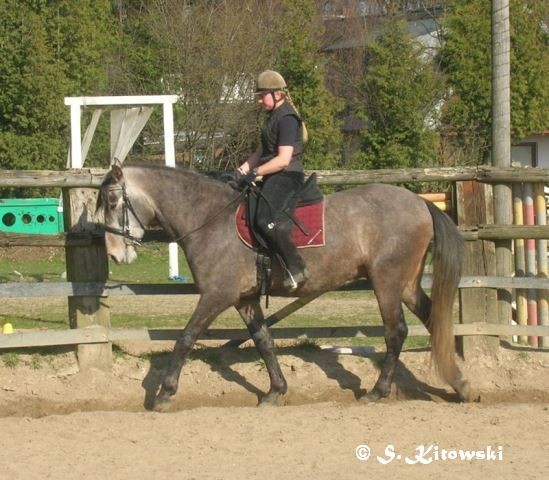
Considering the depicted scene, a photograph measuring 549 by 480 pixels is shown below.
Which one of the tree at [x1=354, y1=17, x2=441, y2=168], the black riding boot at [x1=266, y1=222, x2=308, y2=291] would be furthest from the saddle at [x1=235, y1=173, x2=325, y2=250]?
the tree at [x1=354, y1=17, x2=441, y2=168]

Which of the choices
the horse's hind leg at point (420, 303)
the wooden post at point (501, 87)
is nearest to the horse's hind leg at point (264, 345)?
the horse's hind leg at point (420, 303)

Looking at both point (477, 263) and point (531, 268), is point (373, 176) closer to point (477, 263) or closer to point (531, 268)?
point (477, 263)

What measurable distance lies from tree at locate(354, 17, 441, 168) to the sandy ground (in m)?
16.7

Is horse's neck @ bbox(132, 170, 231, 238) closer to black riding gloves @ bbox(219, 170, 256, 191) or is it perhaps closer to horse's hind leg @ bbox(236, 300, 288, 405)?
black riding gloves @ bbox(219, 170, 256, 191)

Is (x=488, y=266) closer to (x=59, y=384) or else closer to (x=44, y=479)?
(x=59, y=384)

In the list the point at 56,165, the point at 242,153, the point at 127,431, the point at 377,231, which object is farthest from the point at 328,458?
the point at 242,153

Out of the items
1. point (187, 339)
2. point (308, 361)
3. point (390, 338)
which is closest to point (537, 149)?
point (308, 361)

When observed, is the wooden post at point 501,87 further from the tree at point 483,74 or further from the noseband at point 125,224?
the tree at point 483,74

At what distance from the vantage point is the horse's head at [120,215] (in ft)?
24.8

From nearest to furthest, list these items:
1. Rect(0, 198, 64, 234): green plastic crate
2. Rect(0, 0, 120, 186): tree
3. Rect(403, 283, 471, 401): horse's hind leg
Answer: Rect(403, 283, 471, 401): horse's hind leg, Rect(0, 198, 64, 234): green plastic crate, Rect(0, 0, 120, 186): tree

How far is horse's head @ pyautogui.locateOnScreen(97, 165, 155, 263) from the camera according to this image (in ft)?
24.8

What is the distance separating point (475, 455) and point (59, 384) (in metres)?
3.65

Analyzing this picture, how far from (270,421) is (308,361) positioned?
152 cm

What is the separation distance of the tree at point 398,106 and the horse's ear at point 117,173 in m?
17.7
